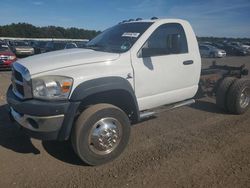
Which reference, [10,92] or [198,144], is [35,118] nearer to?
[10,92]

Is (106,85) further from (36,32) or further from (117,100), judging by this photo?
(36,32)

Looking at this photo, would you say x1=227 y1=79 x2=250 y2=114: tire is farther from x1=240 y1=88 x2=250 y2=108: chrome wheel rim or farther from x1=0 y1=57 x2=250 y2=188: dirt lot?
x1=0 y1=57 x2=250 y2=188: dirt lot

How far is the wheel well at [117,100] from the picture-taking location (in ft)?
13.5

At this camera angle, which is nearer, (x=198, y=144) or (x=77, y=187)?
(x=77, y=187)

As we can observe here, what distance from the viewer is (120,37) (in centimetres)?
503

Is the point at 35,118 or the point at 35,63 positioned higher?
the point at 35,63

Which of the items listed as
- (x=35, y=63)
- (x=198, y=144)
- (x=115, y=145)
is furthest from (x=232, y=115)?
(x=35, y=63)

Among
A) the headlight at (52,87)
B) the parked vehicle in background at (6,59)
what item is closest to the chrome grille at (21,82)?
the headlight at (52,87)

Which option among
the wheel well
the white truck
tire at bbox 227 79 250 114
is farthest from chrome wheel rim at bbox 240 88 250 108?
the wheel well

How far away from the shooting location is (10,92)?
14.8ft

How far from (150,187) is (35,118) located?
1.68 m

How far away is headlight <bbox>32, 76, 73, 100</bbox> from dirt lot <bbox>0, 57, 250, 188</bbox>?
1.05 m

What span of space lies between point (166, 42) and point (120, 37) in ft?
2.63

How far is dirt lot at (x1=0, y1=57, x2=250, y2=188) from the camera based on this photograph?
368 cm
